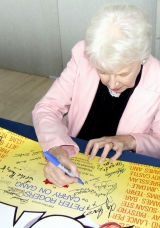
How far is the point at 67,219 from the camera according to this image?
3.03 ft

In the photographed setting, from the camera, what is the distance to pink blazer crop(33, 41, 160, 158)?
1241 mm

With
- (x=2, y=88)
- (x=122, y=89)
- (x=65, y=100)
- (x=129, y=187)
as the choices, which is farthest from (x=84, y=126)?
(x=2, y=88)

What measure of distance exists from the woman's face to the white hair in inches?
1.3

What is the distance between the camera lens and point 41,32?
324cm

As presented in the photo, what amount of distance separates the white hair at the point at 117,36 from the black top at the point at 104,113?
24 cm

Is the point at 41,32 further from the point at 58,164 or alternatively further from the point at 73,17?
the point at 58,164

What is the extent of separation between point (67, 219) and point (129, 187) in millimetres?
213

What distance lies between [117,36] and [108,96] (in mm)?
351

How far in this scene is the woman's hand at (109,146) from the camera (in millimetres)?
1145
